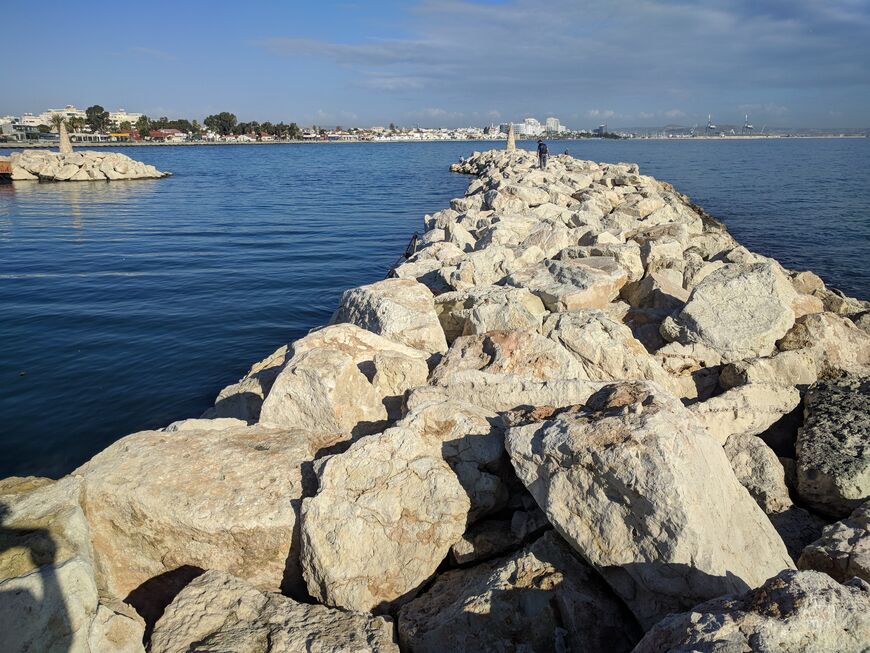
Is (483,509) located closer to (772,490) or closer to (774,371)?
(772,490)

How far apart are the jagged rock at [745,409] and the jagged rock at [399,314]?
2.43 meters

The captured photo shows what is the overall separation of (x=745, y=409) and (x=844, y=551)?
1.64 m

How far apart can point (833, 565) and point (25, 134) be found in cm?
12840

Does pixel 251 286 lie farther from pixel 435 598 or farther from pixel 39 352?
pixel 435 598

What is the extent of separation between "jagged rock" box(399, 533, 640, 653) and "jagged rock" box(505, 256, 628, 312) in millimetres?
3638

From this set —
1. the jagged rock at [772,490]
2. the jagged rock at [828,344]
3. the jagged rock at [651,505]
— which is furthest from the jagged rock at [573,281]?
the jagged rock at [651,505]

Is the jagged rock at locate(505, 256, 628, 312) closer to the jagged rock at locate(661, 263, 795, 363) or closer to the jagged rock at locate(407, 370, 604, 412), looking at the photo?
the jagged rock at locate(661, 263, 795, 363)

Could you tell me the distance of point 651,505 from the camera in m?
2.92

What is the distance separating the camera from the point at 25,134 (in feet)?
337

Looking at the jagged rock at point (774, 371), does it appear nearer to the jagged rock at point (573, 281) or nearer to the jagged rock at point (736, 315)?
the jagged rock at point (736, 315)

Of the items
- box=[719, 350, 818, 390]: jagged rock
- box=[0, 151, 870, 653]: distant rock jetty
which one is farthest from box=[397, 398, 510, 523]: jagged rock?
box=[719, 350, 818, 390]: jagged rock

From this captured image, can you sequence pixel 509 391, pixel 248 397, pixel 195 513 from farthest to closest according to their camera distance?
pixel 248 397, pixel 509 391, pixel 195 513

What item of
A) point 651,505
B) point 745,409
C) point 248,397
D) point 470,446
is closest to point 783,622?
point 651,505

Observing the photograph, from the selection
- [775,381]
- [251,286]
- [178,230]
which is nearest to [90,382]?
[251,286]
